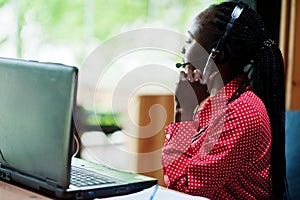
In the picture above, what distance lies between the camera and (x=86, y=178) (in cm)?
138

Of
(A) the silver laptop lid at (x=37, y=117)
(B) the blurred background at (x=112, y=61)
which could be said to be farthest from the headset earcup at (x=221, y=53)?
(B) the blurred background at (x=112, y=61)

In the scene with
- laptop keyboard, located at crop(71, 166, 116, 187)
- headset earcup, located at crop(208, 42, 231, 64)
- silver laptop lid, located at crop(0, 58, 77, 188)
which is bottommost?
laptop keyboard, located at crop(71, 166, 116, 187)

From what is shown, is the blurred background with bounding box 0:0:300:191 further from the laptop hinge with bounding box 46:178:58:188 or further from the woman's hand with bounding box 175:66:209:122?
the laptop hinge with bounding box 46:178:58:188

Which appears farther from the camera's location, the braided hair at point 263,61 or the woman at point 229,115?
the braided hair at point 263,61

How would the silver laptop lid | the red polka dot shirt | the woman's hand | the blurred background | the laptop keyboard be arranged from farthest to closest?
the blurred background < the woman's hand < the red polka dot shirt < the laptop keyboard < the silver laptop lid

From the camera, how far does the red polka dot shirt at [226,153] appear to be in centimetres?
153

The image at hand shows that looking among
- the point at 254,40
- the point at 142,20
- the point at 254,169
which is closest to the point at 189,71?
the point at 254,40

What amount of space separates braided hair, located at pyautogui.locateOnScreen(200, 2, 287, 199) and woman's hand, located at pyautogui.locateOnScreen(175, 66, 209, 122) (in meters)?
0.14

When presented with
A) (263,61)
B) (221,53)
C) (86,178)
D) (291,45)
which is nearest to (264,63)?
(263,61)

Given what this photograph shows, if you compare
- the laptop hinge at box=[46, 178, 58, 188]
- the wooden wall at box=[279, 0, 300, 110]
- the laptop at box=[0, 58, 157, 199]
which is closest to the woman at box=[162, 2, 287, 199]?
the laptop at box=[0, 58, 157, 199]

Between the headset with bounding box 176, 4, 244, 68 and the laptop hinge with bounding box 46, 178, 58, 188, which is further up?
the headset with bounding box 176, 4, 244, 68

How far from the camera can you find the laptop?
1.20 metres

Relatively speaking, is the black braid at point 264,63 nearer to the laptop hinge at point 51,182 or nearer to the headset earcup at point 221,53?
the headset earcup at point 221,53

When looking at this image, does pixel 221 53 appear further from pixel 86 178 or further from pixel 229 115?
pixel 86 178
